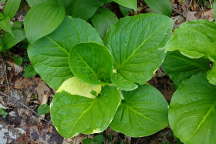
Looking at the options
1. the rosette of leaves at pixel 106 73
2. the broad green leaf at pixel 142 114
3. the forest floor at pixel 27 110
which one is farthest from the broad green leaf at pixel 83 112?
the forest floor at pixel 27 110

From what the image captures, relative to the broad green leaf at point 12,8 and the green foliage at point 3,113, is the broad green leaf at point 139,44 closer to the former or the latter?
the broad green leaf at point 12,8

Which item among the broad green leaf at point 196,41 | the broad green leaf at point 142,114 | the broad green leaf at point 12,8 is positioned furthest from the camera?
the broad green leaf at point 12,8

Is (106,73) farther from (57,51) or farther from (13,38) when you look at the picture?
(13,38)

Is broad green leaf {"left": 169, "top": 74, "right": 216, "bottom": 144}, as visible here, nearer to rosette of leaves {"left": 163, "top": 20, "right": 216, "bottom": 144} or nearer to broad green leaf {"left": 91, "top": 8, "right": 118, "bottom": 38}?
rosette of leaves {"left": 163, "top": 20, "right": 216, "bottom": 144}

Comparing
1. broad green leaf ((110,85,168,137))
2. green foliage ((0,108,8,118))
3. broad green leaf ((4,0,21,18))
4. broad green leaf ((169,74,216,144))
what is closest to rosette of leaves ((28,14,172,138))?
broad green leaf ((110,85,168,137))

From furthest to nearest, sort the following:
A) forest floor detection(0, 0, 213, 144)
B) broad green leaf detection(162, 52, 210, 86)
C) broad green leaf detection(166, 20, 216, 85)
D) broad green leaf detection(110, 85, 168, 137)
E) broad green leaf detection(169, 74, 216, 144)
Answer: forest floor detection(0, 0, 213, 144) → broad green leaf detection(162, 52, 210, 86) → broad green leaf detection(110, 85, 168, 137) → broad green leaf detection(169, 74, 216, 144) → broad green leaf detection(166, 20, 216, 85)

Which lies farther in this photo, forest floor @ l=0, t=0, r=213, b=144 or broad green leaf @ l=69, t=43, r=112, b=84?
forest floor @ l=0, t=0, r=213, b=144

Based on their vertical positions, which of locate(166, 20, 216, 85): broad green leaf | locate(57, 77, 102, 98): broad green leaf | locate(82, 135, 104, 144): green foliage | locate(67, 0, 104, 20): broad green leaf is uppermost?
locate(166, 20, 216, 85): broad green leaf

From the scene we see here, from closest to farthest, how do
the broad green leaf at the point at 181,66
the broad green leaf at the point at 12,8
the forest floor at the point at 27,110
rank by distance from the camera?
the broad green leaf at the point at 181,66 < the broad green leaf at the point at 12,8 < the forest floor at the point at 27,110
